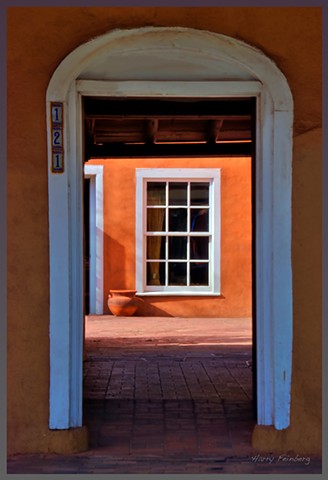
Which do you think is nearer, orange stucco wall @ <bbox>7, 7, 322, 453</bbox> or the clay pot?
orange stucco wall @ <bbox>7, 7, 322, 453</bbox>

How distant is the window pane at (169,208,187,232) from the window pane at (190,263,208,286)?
708mm

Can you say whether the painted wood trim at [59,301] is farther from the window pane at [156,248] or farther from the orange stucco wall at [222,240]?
the window pane at [156,248]

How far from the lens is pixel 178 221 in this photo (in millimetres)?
12172

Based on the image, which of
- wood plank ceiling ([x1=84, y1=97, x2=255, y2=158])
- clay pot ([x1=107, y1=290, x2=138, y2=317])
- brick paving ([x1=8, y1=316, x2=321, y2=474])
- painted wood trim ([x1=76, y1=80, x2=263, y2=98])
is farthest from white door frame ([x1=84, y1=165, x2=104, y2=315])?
painted wood trim ([x1=76, y1=80, x2=263, y2=98])

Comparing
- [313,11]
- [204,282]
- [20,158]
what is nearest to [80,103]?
[20,158]

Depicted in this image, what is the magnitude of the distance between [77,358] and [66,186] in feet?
3.95

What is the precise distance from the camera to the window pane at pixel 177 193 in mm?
12109

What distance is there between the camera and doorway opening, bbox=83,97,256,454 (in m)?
5.46

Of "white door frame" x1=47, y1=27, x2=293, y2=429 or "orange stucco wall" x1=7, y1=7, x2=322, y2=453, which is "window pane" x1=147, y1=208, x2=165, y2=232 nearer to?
"white door frame" x1=47, y1=27, x2=293, y2=429

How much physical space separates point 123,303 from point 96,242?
4.09 feet

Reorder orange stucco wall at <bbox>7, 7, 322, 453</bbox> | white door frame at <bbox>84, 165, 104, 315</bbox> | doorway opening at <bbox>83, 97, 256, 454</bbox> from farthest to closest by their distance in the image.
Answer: white door frame at <bbox>84, 165, 104, 315</bbox>, doorway opening at <bbox>83, 97, 256, 454</bbox>, orange stucco wall at <bbox>7, 7, 322, 453</bbox>

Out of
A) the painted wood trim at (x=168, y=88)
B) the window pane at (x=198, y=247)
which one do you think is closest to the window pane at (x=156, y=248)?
the window pane at (x=198, y=247)

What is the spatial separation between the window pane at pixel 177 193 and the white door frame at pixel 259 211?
24.4ft
